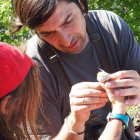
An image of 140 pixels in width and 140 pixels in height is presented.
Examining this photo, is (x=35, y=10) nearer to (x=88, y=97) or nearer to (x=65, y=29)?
(x=65, y=29)

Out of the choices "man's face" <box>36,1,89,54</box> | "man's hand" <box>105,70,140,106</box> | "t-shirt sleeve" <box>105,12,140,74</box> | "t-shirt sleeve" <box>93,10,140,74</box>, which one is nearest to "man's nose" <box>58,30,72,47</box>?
"man's face" <box>36,1,89,54</box>

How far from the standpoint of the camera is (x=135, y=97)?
1.92 metres

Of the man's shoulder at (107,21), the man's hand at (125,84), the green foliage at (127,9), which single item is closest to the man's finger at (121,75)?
the man's hand at (125,84)

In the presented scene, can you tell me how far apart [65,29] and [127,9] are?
771cm

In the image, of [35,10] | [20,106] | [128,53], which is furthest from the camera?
[128,53]

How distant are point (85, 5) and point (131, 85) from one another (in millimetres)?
1012

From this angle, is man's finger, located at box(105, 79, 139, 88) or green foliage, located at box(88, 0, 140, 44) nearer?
man's finger, located at box(105, 79, 139, 88)

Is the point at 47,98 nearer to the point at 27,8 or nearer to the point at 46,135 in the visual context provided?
the point at 46,135

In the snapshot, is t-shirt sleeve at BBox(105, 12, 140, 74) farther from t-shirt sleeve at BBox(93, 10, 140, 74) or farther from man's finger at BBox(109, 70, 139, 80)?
man's finger at BBox(109, 70, 139, 80)

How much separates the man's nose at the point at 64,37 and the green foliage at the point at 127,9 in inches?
261

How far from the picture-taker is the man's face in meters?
2.15

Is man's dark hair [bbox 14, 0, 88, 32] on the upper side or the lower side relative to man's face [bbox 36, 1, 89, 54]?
upper

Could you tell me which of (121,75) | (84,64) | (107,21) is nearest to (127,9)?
(107,21)

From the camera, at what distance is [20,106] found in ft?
5.82
